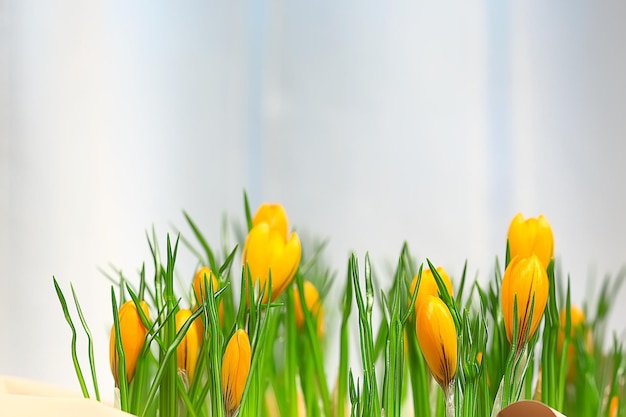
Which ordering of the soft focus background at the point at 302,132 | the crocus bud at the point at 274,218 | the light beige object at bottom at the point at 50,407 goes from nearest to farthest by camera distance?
the light beige object at bottom at the point at 50,407 → the crocus bud at the point at 274,218 → the soft focus background at the point at 302,132

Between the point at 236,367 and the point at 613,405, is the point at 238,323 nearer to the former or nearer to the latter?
the point at 236,367

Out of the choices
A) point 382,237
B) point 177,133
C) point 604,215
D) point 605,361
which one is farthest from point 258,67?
point 605,361

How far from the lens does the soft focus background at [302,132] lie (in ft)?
2.41

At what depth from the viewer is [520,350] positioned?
285 mm

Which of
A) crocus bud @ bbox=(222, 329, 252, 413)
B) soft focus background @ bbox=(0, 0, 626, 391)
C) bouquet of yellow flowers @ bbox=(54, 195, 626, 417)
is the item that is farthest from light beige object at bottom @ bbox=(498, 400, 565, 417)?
soft focus background @ bbox=(0, 0, 626, 391)

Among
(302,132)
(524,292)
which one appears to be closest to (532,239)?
(524,292)

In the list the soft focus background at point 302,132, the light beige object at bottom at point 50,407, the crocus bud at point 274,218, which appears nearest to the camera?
the light beige object at bottom at point 50,407

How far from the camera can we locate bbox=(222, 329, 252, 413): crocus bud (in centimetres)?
25

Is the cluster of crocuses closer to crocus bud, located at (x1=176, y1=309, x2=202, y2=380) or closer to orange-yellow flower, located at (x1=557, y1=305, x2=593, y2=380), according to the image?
crocus bud, located at (x1=176, y1=309, x2=202, y2=380)

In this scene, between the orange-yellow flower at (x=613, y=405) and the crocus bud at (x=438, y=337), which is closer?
the crocus bud at (x=438, y=337)

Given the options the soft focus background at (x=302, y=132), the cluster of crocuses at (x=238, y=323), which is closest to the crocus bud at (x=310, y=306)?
the cluster of crocuses at (x=238, y=323)

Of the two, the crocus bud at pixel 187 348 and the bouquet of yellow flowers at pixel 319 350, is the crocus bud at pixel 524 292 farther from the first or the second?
the crocus bud at pixel 187 348

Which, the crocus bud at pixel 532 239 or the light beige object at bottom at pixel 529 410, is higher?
the crocus bud at pixel 532 239

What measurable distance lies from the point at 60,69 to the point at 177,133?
28 cm
